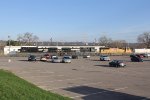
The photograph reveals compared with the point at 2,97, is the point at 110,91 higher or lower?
lower

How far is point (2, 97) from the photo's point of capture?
35.7 feet

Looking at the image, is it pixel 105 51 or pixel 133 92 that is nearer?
A: pixel 133 92

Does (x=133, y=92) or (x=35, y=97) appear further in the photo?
(x=133, y=92)

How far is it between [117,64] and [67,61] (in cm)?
1746

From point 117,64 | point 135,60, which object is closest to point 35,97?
point 117,64

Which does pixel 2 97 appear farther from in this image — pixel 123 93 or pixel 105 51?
pixel 105 51

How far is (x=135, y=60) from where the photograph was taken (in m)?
81.6

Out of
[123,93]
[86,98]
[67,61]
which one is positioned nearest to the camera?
[86,98]

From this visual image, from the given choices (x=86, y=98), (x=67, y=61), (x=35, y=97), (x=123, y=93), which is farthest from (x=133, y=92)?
(x=67, y=61)

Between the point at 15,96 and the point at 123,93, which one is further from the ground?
the point at 15,96

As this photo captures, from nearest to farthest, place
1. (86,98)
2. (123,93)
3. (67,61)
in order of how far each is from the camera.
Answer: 1. (86,98)
2. (123,93)
3. (67,61)

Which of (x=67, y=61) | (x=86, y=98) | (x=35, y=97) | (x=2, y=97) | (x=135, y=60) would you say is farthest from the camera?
(x=135, y=60)

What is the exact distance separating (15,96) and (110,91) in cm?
1410

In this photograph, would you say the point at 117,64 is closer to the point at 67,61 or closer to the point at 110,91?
the point at 67,61
